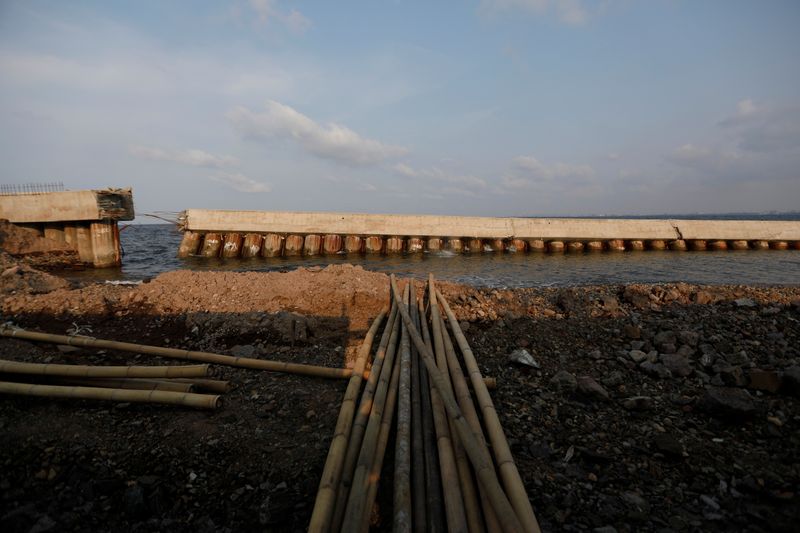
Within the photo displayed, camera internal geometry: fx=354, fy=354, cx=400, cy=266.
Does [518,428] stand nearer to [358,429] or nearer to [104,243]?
[358,429]

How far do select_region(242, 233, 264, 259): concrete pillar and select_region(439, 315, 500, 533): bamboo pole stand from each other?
53.8ft

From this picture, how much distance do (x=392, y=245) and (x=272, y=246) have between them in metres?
6.59

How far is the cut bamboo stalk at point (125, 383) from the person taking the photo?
364cm

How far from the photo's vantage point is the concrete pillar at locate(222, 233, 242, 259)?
18.7 metres

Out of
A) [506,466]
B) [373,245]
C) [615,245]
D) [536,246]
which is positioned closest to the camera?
[506,466]

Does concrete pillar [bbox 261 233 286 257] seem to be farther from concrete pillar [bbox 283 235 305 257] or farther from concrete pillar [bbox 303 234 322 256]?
concrete pillar [bbox 303 234 322 256]

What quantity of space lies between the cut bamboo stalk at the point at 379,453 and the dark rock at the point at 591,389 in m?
2.02

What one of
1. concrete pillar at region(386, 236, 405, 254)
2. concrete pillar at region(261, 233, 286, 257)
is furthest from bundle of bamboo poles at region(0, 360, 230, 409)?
concrete pillar at region(386, 236, 405, 254)

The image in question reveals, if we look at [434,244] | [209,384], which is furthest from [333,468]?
[434,244]

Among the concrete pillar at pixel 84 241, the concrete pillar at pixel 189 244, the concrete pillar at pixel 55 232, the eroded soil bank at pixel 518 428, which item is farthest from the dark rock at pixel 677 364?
the concrete pillar at pixel 55 232

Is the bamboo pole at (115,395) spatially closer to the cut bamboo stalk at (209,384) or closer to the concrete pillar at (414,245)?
the cut bamboo stalk at (209,384)

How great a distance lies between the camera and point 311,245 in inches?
770

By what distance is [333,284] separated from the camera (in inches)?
300

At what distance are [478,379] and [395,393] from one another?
0.88 metres
